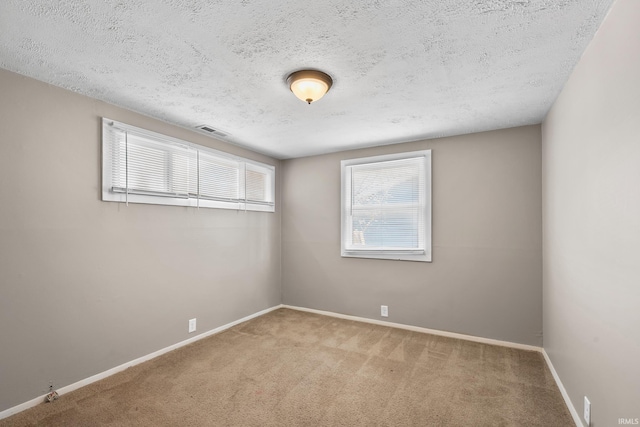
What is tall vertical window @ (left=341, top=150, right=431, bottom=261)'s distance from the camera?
383cm

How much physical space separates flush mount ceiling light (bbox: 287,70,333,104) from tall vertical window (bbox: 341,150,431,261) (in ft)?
6.61

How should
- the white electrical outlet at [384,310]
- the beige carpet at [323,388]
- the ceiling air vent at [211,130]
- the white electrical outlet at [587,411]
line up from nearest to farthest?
the white electrical outlet at [587,411] → the beige carpet at [323,388] → the ceiling air vent at [211,130] → the white electrical outlet at [384,310]

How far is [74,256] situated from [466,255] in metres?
3.93

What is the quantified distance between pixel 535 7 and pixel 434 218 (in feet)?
8.30

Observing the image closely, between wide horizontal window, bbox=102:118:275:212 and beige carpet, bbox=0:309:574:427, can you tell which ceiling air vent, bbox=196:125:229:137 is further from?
beige carpet, bbox=0:309:574:427

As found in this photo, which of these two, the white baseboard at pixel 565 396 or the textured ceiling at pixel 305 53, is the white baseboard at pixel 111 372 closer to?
the textured ceiling at pixel 305 53

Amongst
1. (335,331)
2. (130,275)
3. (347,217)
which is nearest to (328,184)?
(347,217)

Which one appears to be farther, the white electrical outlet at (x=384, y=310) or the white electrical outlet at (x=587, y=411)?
the white electrical outlet at (x=384, y=310)

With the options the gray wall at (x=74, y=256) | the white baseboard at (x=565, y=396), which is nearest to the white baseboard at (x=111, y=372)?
the gray wall at (x=74, y=256)

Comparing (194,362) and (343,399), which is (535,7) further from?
(194,362)

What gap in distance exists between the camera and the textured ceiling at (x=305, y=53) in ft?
5.09

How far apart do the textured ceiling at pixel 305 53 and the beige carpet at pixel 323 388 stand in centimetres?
245

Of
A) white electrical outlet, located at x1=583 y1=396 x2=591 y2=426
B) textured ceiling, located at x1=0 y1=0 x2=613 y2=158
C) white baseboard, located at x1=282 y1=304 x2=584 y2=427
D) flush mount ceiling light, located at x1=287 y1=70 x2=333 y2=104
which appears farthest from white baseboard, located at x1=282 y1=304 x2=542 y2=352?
flush mount ceiling light, located at x1=287 y1=70 x2=333 y2=104

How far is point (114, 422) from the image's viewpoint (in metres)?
2.04
